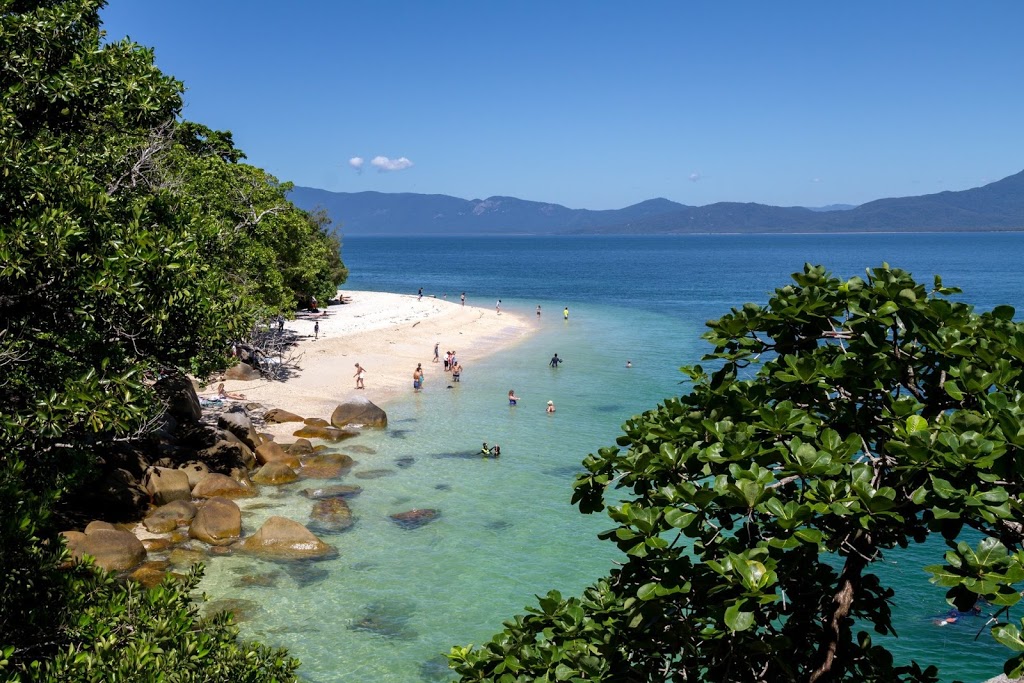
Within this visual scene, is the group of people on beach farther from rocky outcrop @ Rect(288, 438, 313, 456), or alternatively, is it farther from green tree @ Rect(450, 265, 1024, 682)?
green tree @ Rect(450, 265, 1024, 682)

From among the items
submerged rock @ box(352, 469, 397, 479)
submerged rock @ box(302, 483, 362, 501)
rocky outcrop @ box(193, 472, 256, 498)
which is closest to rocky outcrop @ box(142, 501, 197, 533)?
rocky outcrop @ box(193, 472, 256, 498)

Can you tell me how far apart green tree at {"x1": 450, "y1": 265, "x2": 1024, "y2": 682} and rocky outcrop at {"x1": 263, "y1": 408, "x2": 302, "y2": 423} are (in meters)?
28.4

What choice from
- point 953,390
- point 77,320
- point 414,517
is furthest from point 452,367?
point 953,390

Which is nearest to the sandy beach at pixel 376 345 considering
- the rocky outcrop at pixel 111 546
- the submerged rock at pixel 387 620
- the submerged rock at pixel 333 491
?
the submerged rock at pixel 333 491

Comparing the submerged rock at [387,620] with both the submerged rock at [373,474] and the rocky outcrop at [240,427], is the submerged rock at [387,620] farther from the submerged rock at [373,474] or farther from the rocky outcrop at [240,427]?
the rocky outcrop at [240,427]

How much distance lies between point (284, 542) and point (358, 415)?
44.6 feet

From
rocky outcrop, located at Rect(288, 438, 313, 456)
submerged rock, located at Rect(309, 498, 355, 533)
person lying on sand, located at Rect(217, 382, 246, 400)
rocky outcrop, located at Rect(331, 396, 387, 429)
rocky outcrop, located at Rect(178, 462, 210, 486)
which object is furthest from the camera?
person lying on sand, located at Rect(217, 382, 246, 400)

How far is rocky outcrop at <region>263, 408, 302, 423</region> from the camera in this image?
3325 cm

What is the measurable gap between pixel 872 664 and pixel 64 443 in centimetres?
1052

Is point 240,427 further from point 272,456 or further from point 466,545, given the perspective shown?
point 466,545

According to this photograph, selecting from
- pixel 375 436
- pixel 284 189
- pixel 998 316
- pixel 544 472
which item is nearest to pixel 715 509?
pixel 998 316

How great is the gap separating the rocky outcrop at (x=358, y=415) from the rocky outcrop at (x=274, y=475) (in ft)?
22.9

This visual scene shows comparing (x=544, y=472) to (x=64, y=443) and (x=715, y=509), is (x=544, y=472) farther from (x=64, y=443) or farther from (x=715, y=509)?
(x=715, y=509)

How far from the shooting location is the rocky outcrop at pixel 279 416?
33.2m
